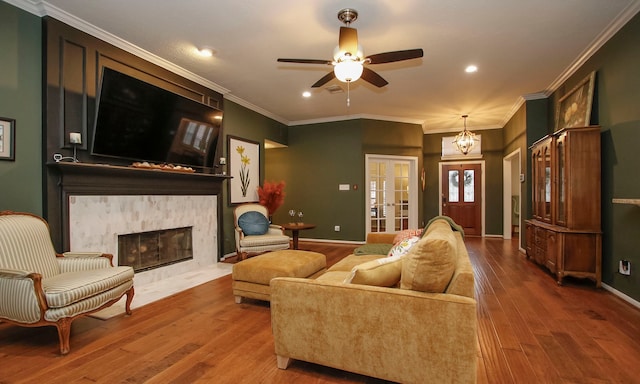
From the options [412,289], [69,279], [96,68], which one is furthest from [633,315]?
[96,68]

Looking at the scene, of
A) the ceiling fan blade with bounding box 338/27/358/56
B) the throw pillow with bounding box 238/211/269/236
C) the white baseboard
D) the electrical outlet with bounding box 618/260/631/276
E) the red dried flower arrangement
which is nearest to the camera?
the ceiling fan blade with bounding box 338/27/358/56

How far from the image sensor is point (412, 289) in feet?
5.45

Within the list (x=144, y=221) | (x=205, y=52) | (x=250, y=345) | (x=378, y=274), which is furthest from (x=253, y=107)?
(x=378, y=274)

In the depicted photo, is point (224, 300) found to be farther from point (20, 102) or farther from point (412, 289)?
point (20, 102)

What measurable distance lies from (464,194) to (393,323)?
7.28m

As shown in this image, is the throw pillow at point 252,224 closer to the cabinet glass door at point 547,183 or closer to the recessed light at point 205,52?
the recessed light at point 205,52

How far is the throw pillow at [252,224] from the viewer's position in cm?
493

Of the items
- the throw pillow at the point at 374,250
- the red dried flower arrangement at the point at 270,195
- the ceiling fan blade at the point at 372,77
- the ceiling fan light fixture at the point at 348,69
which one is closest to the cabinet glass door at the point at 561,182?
the throw pillow at the point at 374,250

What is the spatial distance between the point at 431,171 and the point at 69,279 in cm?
777

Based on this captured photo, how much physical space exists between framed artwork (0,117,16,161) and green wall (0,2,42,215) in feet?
0.09

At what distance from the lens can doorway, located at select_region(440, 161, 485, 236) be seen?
7.88 meters

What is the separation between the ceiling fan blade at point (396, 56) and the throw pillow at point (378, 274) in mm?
1803

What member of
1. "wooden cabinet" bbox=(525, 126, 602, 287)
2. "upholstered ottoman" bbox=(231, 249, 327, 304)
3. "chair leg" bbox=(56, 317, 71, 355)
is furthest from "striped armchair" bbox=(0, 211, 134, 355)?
"wooden cabinet" bbox=(525, 126, 602, 287)

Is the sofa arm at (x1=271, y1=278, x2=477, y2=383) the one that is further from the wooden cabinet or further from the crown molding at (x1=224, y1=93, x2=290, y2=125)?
the crown molding at (x1=224, y1=93, x2=290, y2=125)
